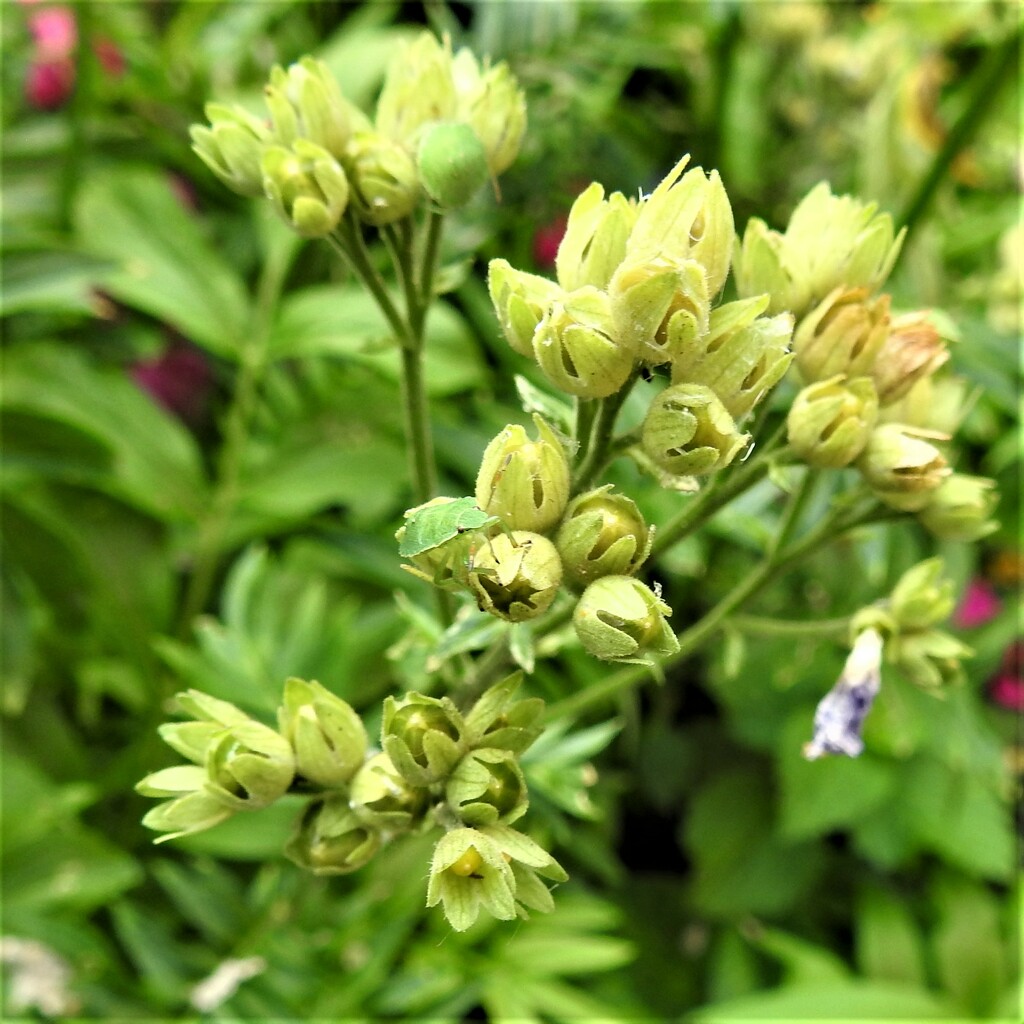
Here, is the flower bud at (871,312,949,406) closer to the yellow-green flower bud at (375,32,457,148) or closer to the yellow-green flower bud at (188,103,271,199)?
the yellow-green flower bud at (375,32,457,148)

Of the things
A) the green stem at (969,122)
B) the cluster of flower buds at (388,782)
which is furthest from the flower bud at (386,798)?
the green stem at (969,122)

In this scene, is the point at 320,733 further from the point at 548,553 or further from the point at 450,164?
the point at 450,164

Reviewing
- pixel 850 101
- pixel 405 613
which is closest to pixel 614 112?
pixel 850 101

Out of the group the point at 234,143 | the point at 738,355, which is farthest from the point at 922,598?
the point at 234,143

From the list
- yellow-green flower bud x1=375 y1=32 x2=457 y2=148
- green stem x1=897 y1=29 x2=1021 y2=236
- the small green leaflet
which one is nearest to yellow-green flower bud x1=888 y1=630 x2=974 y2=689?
the small green leaflet

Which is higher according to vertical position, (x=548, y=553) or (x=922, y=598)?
(x=548, y=553)

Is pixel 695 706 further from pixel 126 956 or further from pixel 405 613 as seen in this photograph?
pixel 405 613
